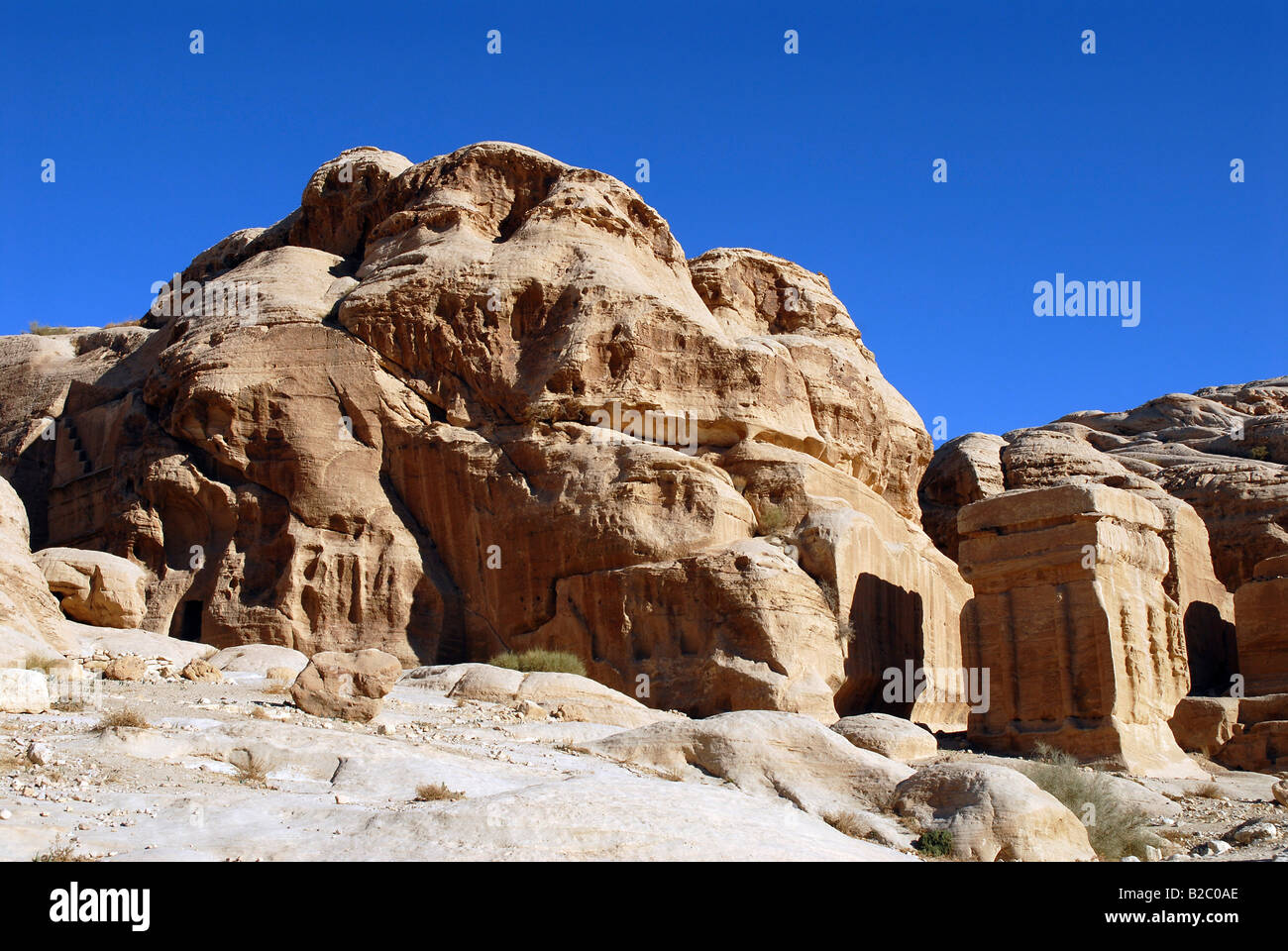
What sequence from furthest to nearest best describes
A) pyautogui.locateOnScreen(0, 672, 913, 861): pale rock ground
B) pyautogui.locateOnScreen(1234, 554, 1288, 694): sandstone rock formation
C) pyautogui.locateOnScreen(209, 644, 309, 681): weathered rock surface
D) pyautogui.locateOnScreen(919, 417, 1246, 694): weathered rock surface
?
pyautogui.locateOnScreen(919, 417, 1246, 694): weathered rock surface < pyautogui.locateOnScreen(1234, 554, 1288, 694): sandstone rock formation < pyautogui.locateOnScreen(209, 644, 309, 681): weathered rock surface < pyautogui.locateOnScreen(0, 672, 913, 861): pale rock ground

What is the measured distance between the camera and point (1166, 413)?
46875mm

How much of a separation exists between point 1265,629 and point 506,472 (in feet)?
50.9

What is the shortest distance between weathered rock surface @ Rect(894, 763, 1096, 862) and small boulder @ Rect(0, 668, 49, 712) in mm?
8477

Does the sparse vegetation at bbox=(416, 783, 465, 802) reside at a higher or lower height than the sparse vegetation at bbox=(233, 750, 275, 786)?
lower

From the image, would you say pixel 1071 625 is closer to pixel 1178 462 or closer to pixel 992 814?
pixel 992 814

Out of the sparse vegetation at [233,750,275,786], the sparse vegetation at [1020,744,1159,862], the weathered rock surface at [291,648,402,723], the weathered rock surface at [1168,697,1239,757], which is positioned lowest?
the sparse vegetation at [1020,744,1159,862]

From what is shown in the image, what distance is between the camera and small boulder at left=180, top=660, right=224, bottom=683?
54.3 ft

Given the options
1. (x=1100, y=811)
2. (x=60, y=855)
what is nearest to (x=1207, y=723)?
(x=1100, y=811)

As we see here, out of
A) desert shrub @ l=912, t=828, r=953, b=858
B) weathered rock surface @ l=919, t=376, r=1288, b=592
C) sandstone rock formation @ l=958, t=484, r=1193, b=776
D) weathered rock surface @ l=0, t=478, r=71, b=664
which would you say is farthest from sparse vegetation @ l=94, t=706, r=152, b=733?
weathered rock surface @ l=919, t=376, r=1288, b=592

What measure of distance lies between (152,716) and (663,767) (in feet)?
17.4

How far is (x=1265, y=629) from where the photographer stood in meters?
24.9

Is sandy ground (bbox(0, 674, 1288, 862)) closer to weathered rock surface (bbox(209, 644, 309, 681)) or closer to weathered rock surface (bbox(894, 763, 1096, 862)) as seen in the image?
weathered rock surface (bbox(894, 763, 1096, 862))
